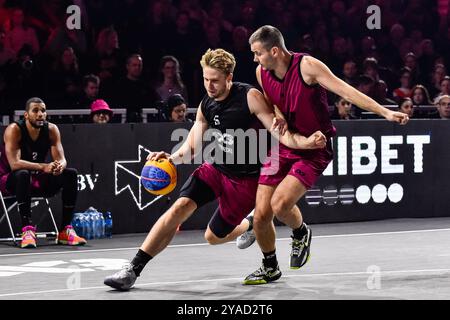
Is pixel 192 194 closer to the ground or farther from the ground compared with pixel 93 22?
closer to the ground

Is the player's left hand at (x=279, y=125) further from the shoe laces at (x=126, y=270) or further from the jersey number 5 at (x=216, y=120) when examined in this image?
the shoe laces at (x=126, y=270)

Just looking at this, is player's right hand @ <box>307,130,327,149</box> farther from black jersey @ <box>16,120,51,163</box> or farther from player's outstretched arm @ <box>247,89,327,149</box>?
black jersey @ <box>16,120,51,163</box>

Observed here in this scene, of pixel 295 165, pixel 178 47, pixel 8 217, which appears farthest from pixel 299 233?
pixel 178 47

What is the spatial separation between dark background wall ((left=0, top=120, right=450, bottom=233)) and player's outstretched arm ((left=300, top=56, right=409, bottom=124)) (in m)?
4.45

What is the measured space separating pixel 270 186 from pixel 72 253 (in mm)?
3301

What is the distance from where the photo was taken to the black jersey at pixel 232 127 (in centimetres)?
840

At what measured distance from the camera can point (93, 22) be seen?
15.0 m

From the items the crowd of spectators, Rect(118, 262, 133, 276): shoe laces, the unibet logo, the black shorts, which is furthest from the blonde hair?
the unibet logo

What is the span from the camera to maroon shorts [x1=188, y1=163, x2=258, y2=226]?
842 centimetres

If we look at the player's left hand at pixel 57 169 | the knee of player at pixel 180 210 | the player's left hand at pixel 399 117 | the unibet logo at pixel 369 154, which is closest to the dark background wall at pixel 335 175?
the unibet logo at pixel 369 154

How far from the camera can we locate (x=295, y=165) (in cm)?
838

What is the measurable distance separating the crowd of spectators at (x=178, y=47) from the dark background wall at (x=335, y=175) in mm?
623

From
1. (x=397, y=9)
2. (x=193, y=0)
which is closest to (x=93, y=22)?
(x=193, y=0)

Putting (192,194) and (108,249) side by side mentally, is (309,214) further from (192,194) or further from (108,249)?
(192,194)
